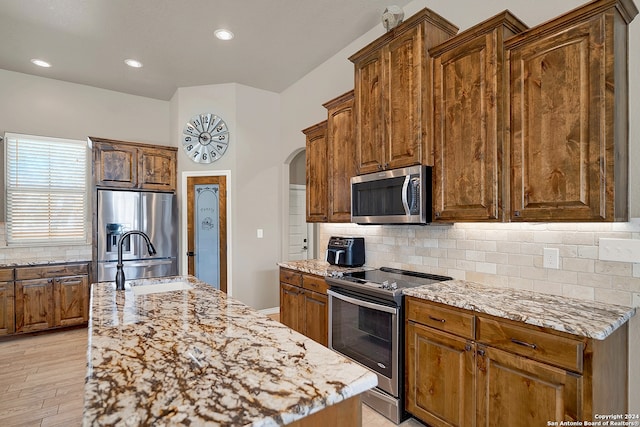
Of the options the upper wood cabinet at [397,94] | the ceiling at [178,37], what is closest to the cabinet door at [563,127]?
the upper wood cabinet at [397,94]

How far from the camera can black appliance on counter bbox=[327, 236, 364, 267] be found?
10.7ft

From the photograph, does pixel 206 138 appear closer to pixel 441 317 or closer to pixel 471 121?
pixel 471 121

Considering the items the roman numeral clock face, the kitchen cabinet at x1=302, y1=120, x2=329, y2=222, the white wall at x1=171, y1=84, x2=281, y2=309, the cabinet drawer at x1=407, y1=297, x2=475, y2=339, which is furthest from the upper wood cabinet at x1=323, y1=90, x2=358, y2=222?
the roman numeral clock face

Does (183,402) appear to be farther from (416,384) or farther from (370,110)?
(370,110)

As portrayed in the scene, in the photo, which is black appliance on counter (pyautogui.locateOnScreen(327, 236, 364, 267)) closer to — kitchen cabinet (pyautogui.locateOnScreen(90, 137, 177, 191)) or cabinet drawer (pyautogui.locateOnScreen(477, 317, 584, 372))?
cabinet drawer (pyautogui.locateOnScreen(477, 317, 584, 372))

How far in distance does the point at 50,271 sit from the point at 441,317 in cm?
444

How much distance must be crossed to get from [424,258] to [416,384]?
102 cm

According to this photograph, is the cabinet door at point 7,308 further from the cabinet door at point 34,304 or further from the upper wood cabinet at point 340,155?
the upper wood cabinet at point 340,155

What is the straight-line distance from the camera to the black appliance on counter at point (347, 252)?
3.25 meters

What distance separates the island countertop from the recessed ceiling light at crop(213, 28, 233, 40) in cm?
289

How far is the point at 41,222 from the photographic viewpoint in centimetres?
437

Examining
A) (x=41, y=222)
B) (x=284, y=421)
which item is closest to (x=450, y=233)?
(x=284, y=421)

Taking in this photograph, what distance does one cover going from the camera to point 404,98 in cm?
244

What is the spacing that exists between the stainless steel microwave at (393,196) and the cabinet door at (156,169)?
301cm
